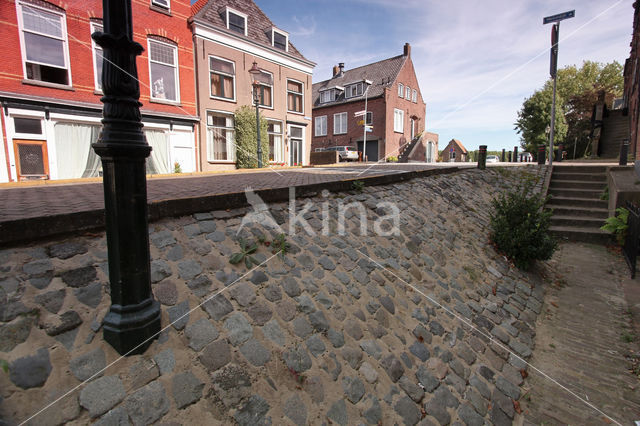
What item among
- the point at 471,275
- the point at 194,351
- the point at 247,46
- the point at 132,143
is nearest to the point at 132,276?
the point at 194,351

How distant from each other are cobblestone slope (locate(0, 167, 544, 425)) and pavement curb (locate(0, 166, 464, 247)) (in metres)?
0.08

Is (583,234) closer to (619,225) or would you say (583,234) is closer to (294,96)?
(619,225)

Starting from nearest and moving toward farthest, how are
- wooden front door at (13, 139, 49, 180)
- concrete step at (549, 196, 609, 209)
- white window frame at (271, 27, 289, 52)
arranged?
concrete step at (549, 196, 609, 209)
wooden front door at (13, 139, 49, 180)
white window frame at (271, 27, 289, 52)

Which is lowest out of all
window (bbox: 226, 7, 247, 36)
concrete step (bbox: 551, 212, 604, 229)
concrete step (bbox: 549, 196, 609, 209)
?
concrete step (bbox: 551, 212, 604, 229)

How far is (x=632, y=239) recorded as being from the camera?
6.12 meters

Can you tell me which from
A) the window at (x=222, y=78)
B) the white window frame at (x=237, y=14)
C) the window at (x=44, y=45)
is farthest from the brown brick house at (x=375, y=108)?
the window at (x=44, y=45)

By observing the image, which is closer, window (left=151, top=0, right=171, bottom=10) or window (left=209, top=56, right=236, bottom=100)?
window (left=151, top=0, right=171, bottom=10)

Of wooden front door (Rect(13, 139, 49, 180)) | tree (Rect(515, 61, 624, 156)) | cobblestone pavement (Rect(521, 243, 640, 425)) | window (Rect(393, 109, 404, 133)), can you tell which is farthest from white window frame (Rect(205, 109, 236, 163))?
tree (Rect(515, 61, 624, 156))

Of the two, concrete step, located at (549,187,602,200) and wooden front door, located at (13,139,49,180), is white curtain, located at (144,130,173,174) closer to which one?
wooden front door, located at (13,139,49,180)

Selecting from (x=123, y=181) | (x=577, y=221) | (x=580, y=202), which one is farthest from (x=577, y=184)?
(x=123, y=181)

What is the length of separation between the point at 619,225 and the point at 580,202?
2.04 m

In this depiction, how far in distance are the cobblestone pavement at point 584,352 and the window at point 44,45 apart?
14.4 meters

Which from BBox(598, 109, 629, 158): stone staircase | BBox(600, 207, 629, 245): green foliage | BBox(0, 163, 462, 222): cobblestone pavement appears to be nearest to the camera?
BBox(0, 163, 462, 222): cobblestone pavement

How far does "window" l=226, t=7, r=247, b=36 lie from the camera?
16016 mm
